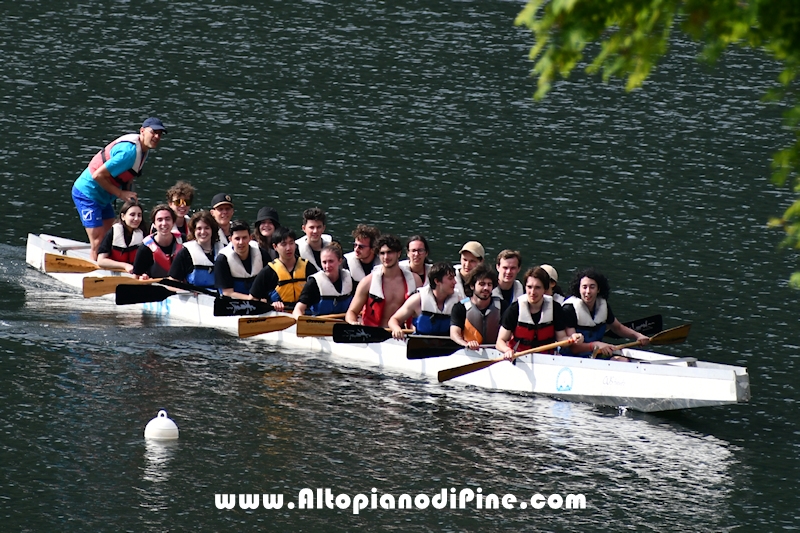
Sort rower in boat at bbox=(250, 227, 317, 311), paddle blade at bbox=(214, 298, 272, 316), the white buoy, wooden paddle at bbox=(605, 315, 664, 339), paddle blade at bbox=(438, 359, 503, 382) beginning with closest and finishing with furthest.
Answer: the white buoy < paddle blade at bbox=(438, 359, 503, 382) < wooden paddle at bbox=(605, 315, 664, 339) < paddle blade at bbox=(214, 298, 272, 316) < rower in boat at bbox=(250, 227, 317, 311)

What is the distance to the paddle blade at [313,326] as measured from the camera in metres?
17.3

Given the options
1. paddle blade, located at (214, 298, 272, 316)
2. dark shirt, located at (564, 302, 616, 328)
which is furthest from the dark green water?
dark shirt, located at (564, 302, 616, 328)

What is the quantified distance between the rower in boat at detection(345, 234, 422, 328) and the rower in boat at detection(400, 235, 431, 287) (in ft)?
0.38

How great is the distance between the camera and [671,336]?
17.0m

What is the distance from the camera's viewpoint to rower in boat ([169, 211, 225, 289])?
63.0ft

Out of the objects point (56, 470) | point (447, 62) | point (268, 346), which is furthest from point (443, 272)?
point (447, 62)

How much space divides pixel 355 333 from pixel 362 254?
162cm

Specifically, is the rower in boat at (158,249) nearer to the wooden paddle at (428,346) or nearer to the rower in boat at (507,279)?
the wooden paddle at (428,346)

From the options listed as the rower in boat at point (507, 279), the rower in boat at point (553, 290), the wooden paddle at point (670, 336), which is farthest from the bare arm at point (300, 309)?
the wooden paddle at point (670, 336)

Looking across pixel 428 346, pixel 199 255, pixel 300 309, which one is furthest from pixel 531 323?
pixel 199 255

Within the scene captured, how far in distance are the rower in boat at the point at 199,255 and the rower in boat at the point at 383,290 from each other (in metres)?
2.72

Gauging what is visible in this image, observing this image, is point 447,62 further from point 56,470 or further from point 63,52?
point 56,470

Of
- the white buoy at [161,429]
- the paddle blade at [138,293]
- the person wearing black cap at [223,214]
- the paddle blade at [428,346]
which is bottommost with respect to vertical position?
the white buoy at [161,429]

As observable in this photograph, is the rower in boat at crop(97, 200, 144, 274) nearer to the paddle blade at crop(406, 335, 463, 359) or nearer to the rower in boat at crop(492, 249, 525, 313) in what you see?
the paddle blade at crop(406, 335, 463, 359)
